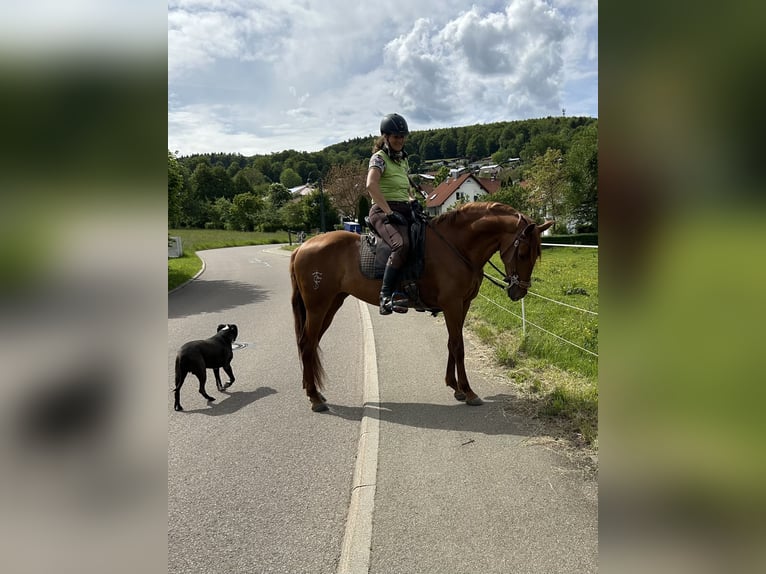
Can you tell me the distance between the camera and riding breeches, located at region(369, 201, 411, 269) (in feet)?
16.8

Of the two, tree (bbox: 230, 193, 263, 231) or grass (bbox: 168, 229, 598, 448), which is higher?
tree (bbox: 230, 193, 263, 231)

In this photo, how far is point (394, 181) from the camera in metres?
5.39

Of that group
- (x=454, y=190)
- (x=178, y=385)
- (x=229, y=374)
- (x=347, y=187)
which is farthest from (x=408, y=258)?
(x=454, y=190)

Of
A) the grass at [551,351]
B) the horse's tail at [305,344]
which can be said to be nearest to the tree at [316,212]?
the grass at [551,351]

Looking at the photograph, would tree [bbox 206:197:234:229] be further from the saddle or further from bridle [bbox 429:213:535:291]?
bridle [bbox 429:213:535:291]

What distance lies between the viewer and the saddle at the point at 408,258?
5250mm

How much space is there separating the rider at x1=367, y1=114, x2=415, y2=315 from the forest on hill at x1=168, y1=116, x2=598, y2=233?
1040 mm

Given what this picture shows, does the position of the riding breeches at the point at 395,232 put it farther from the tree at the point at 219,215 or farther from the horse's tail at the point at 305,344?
the tree at the point at 219,215

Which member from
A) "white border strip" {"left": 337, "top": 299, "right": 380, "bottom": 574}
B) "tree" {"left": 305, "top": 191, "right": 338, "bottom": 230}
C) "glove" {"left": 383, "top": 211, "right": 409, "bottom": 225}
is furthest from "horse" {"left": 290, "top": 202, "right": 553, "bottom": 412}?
"tree" {"left": 305, "top": 191, "right": 338, "bottom": 230}

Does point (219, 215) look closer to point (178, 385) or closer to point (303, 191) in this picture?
point (303, 191)

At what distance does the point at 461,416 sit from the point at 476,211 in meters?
2.34

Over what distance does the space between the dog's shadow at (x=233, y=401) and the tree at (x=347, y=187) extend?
46974 millimetres
